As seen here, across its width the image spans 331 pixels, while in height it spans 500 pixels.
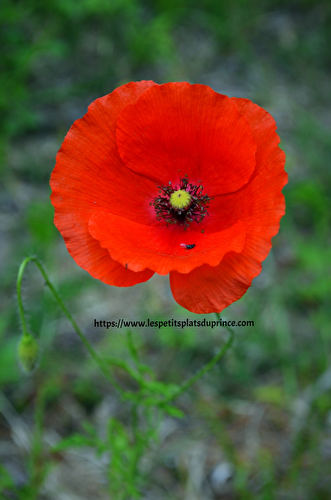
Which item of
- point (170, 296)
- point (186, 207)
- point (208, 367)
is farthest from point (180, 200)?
point (170, 296)

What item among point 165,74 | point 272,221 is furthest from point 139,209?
point 165,74

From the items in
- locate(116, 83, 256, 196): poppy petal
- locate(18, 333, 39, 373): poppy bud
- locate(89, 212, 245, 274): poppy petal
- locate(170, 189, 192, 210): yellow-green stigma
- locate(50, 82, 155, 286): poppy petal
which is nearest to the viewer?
locate(89, 212, 245, 274): poppy petal

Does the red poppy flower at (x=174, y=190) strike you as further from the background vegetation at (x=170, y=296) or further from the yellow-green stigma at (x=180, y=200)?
the background vegetation at (x=170, y=296)

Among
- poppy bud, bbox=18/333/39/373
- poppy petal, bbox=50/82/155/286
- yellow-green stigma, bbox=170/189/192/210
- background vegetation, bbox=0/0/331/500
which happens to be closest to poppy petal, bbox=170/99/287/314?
poppy petal, bbox=50/82/155/286

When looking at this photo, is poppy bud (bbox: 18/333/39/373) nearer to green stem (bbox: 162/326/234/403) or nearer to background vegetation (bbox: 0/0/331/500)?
A: green stem (bbox: 162/326/234/403)

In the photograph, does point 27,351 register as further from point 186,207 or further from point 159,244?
point 186,207

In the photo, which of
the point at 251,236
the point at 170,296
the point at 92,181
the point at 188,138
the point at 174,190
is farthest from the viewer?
the point at 170,296

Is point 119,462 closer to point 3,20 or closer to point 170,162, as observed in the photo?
point 170,162

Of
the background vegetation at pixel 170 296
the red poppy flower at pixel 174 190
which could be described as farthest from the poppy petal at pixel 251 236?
the background vegetation at pixel 170 296
